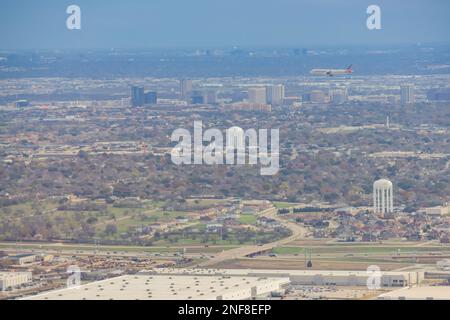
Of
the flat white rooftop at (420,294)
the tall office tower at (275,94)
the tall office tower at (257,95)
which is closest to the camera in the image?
the flat white rooftop at (420,294)

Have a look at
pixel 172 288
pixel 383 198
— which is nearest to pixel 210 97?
pixel 383 198

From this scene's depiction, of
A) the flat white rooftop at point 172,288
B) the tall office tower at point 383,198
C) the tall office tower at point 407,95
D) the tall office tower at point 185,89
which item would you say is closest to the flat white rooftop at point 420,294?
the flat white rooftop at point 172,288

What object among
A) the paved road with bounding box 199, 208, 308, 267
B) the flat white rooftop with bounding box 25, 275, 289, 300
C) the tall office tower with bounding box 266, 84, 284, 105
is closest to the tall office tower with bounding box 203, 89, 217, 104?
the tall office tower with bounding box 266, 84, 284, 105

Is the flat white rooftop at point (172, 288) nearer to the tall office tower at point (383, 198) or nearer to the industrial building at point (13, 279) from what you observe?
the industrial building at point (13, 279)

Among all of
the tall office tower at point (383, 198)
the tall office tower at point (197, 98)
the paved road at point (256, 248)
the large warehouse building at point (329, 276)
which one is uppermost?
the large warehouse building at point (329, 276)

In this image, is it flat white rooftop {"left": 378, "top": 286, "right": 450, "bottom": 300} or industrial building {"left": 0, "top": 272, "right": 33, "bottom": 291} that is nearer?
flat white rooftop {"left": 378, "top": 286, "right": 450, "bottom": 300}

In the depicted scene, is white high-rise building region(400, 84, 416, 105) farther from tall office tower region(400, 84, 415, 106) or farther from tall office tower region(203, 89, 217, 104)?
tall office tower region(203, 89, 217, 104)
